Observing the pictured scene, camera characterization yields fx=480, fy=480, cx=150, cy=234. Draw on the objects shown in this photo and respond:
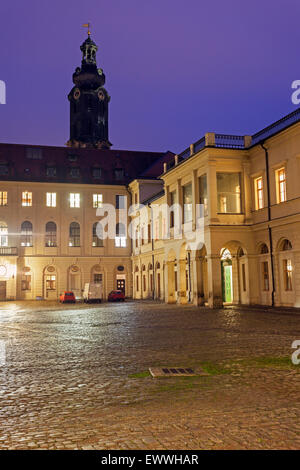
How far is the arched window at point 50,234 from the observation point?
58.9 meters

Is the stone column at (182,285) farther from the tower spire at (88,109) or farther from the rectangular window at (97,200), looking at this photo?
the tower spire at (88,109)

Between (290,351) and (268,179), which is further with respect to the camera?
(268,179)

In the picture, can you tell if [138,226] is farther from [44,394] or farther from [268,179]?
[44,394]

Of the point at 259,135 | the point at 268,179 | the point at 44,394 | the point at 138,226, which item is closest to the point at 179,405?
the point at 44,394

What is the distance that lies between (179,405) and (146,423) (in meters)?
0.98

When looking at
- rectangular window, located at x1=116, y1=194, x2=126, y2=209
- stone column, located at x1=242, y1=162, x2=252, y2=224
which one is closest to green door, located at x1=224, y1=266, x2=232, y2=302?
stone column, located at x1=242, y1=162, x2=252, y2=224

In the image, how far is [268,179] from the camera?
30.8 m

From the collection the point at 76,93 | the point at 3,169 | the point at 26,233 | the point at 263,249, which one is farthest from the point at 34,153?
the point at 263,249

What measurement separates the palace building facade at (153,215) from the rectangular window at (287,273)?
61 millimetres

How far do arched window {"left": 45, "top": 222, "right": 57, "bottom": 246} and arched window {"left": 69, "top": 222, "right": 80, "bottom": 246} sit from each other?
6.50ft

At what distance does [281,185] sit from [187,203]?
947cm

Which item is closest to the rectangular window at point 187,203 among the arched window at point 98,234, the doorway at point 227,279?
the doorway at point 227,279

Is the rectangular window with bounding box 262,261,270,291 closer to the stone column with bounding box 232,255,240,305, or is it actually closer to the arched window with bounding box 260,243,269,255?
the arched window with bounding box 260,243,269,255
